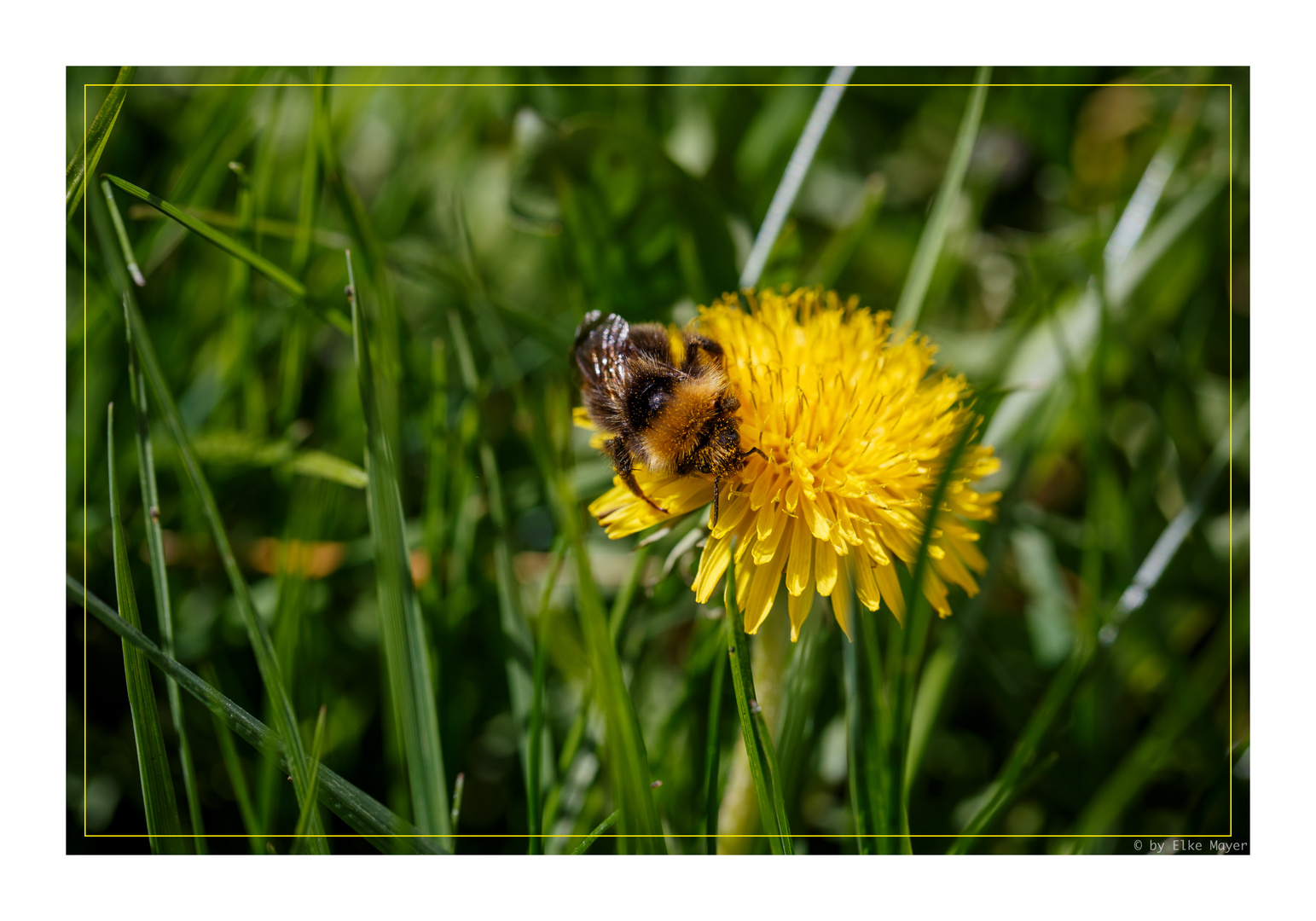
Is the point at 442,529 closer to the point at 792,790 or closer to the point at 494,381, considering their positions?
the point at 494,381

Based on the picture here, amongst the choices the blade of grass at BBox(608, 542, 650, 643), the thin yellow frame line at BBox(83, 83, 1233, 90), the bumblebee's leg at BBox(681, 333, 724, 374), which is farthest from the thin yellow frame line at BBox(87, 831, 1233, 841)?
the thin yellow frame line at BBox(83, 83, 1233, 90)

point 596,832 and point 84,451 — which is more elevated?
point 84,451

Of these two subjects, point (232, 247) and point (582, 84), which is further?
point (582, 84)

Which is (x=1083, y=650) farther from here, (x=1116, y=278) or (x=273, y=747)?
(x=273, y=747)

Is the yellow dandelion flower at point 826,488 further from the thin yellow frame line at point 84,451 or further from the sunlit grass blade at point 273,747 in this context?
the thin yellow frame line at point 84,451

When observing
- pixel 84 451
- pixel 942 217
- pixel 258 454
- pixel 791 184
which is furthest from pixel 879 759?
pixel 84 451

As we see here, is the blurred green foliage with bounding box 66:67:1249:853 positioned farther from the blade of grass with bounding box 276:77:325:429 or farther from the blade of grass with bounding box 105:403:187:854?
the blade of grass with bounding box 105:403:187:854

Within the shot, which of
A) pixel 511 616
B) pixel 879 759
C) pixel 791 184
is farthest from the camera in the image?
pixel 791 184
